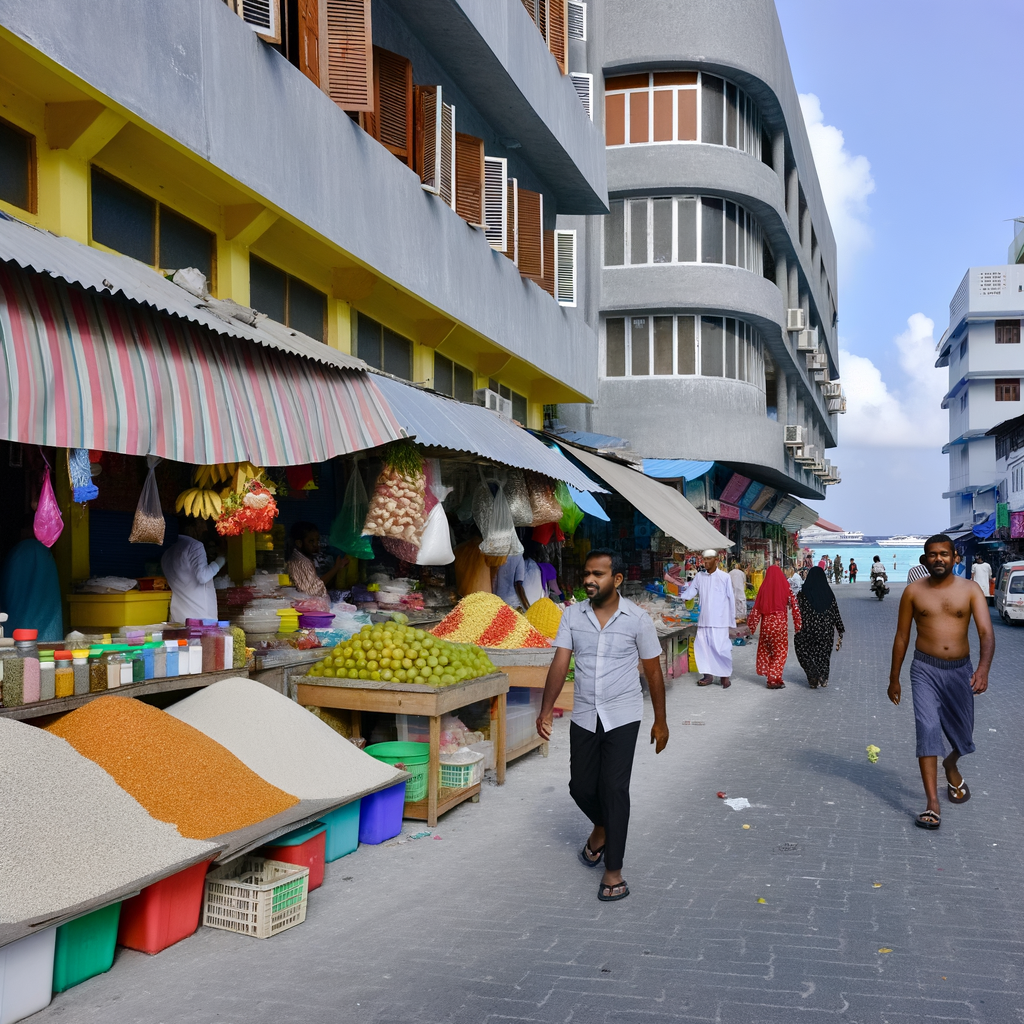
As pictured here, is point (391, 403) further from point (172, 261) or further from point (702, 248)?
point (702, 248)

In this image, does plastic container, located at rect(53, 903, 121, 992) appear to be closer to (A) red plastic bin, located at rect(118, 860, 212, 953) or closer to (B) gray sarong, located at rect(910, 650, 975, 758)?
(A) red plastic bin, located at rect(118, 860, 212, 953)

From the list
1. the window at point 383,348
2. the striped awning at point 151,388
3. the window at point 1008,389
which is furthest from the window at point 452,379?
the window at point 1008,389

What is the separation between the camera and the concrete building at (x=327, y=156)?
6.57m

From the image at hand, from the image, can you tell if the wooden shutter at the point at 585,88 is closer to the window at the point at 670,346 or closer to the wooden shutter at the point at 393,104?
the window at the point at 670,346

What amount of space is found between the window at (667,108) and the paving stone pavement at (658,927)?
61.4 ft

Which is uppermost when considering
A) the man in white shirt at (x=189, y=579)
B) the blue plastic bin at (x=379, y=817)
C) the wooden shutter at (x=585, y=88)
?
the wooden shutter at (x=585, y=88)

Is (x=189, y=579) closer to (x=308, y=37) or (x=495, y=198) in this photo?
(x=308, y=37)

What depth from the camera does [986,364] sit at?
210 ft

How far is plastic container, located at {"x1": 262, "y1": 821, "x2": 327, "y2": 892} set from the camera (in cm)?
541

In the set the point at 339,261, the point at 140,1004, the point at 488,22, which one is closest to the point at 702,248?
the point at 488,22

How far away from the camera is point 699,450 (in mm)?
23844

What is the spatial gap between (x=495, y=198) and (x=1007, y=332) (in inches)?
2352

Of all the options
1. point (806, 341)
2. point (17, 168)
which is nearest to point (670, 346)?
point (806, 341)

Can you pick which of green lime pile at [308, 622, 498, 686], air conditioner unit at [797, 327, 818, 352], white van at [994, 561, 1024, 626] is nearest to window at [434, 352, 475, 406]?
green lime pile at [308, 622, 498, 686]
